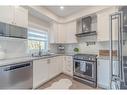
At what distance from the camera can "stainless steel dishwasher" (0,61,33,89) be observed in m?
2.03

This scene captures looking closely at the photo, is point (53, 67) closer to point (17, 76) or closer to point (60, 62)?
point (60, 62)

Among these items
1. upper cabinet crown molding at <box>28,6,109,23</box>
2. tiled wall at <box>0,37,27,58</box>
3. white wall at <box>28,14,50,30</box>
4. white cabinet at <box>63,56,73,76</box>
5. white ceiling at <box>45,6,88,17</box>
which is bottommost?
white cabinet at <box>63,56,73,76</box>

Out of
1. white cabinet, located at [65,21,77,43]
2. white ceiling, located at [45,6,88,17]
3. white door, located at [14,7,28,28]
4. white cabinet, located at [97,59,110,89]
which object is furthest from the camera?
white cabinet, located at [65,21,77,43]

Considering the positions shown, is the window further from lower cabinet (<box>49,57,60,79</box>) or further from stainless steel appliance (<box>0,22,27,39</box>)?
stainless steel appliance (<box>0,22,27,39</box>)

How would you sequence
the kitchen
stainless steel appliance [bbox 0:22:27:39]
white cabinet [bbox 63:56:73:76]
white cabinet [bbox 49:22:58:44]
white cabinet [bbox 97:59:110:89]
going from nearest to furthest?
the kitchen → stainless steel appliance [bbox 0:22:27:39] → white cabinet [bbox 97:59:110:89] → white cabinet [bbox 63:56:73:76] → white cabinet [bbox 49:22:58:44]

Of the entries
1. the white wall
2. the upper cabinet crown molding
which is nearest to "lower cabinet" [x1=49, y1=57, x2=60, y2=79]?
the white wall

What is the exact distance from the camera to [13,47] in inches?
119

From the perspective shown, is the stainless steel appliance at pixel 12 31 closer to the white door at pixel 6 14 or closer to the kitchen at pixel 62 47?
the kitchen at pixel 62 47

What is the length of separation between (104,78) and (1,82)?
8.42 ft

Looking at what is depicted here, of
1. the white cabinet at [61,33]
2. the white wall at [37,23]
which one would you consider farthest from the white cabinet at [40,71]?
the white cabinet at [61,33]

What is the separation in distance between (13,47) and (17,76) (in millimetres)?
1036

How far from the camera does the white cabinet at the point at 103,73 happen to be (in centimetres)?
290

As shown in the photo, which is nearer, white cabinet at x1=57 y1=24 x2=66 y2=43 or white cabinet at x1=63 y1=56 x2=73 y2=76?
white cabinet at x1=63 y1=56 x2=73 y2=76
